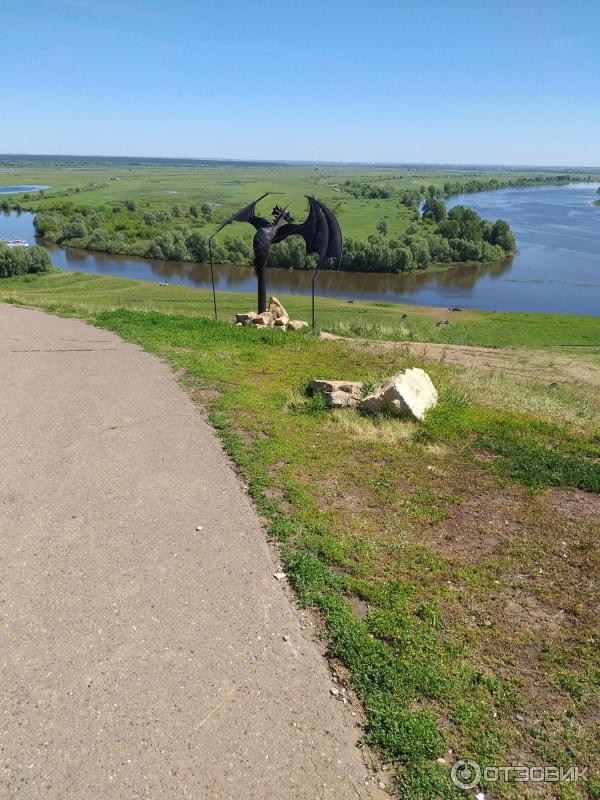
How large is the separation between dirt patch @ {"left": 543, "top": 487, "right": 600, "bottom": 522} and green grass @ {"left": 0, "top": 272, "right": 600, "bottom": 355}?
17.2m

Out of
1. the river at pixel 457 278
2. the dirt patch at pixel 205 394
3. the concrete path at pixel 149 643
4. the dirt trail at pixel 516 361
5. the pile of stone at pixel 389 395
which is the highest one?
the pile of stone at pixel 389 395

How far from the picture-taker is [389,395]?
1073 centimetres

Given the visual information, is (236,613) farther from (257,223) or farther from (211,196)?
(211,196)

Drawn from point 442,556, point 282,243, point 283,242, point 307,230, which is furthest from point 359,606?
point 283,242

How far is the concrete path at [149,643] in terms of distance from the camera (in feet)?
13.6

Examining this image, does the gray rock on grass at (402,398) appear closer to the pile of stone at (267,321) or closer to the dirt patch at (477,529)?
the dirt patch at (477,529)

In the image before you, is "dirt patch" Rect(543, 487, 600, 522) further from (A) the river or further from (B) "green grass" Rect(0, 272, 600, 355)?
(A) the river

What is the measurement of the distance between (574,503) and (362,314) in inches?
1451

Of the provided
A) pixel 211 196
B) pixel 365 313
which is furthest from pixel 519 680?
pixel 211 196

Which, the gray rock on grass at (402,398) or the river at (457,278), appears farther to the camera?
the river at (457,278)

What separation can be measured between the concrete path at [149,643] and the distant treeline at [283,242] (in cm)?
6636

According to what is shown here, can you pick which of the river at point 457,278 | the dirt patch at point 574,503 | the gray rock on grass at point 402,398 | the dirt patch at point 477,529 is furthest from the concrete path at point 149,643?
the river at point 457,278

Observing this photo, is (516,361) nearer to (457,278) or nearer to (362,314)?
(362,314)

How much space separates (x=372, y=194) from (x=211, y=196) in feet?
156
